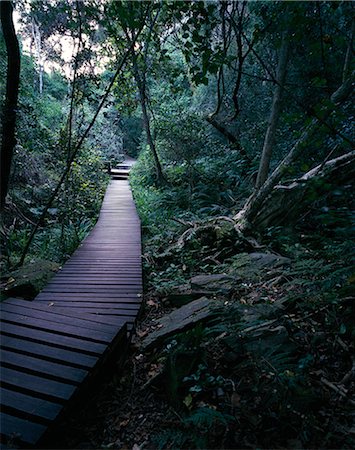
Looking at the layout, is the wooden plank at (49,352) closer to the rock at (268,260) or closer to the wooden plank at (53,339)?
the wooden plank at (53,339)

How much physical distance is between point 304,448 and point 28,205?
10.1 metres

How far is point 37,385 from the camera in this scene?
83.6 inches

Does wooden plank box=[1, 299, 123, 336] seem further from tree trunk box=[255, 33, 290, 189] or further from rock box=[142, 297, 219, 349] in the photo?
tree trunk box=[255, 33, 290, 189]

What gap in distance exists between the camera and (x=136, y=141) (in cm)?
2845

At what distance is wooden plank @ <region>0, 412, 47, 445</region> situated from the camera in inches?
69.2

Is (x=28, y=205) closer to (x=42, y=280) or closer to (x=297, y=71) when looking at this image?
(x=42, y=280)

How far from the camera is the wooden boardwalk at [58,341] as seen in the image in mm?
1935

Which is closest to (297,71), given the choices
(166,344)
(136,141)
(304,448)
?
(166,344)

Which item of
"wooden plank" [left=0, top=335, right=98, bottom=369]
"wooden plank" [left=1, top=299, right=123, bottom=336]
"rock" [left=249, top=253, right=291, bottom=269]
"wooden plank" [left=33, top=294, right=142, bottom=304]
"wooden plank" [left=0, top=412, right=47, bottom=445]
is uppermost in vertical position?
"rock" [left=249, top=253, right=291, bottom=269]

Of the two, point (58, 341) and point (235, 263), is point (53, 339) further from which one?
point (235, 263)

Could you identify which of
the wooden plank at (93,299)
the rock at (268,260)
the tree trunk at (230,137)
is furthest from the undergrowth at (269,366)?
the tree trunk at (230,137)

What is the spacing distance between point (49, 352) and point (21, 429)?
0.70 m

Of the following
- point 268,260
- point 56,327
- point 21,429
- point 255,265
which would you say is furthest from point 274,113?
point 21,429

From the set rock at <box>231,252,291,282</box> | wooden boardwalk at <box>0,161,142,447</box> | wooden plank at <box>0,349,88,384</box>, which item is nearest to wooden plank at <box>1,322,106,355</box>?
wooden boardwalk at <box>0,161,142,447</box>
